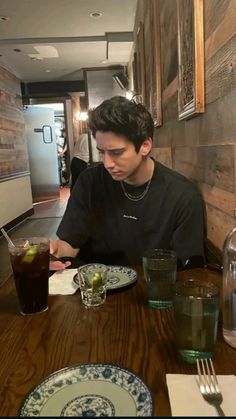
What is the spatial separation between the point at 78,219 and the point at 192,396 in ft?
3.77

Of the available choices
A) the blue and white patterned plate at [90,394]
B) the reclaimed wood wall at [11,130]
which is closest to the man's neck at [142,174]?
the blue and white patterned plate at [90,394]

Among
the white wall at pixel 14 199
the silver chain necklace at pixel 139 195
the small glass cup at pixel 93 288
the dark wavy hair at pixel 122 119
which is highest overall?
the dark wavy hair at pixel 122 119

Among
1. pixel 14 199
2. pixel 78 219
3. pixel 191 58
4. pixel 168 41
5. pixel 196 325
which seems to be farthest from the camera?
pixel 14 199

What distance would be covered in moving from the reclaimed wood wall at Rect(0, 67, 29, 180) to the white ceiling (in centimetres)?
37

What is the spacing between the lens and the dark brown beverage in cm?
93

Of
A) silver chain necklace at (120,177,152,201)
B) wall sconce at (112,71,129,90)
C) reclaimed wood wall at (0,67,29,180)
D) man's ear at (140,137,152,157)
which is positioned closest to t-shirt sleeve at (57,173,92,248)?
silver chain necklace at (120,177,152,201)

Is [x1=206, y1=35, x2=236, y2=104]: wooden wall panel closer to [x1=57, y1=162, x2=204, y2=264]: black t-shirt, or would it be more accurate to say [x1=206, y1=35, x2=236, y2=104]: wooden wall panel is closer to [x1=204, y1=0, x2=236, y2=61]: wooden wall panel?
[x1=204, y1=0, x2=236, y2=61]: wooden wall panel

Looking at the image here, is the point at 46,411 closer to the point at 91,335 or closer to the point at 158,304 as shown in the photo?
the point at 91,335

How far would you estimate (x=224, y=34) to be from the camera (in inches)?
44.4

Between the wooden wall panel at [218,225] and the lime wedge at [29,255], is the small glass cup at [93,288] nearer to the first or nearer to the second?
the lime wedge at [29,255]

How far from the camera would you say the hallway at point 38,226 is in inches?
175

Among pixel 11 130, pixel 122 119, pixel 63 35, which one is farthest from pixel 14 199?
pixel 122 119

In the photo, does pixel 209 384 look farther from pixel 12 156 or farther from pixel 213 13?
pixel 12 156

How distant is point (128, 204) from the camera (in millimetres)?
1592
